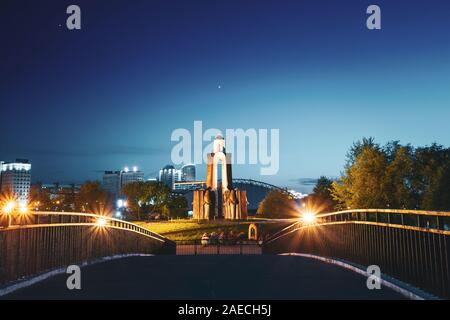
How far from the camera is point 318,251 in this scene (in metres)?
14.7

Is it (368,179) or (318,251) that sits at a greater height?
(368,179)

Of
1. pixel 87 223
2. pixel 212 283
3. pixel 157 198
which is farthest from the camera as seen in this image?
pixel 157 198

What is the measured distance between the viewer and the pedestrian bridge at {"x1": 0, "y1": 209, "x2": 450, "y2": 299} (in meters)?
7.18

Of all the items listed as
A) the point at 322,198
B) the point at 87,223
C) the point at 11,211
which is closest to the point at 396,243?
the point at 11,211

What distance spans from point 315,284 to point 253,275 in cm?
187

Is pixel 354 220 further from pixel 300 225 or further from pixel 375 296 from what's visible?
pixel 300 225

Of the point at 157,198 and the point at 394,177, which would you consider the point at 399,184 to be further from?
the point at 157,198

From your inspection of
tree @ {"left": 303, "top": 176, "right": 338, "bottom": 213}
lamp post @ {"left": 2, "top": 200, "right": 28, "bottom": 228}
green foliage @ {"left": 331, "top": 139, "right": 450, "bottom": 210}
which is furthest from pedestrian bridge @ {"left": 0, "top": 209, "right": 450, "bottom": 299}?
tree @ {"left": 303, "top": 176, "right": 338, "bottom": 213}

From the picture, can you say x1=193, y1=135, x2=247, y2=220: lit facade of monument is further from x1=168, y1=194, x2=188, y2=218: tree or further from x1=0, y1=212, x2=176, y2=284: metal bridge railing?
x1=0, y1=212, x2=176, y2=284: metal bridge railing

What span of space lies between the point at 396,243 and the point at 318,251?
6.45 metres

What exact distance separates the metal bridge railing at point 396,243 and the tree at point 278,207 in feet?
258

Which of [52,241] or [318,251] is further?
[318,251]

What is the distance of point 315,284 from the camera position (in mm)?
8477

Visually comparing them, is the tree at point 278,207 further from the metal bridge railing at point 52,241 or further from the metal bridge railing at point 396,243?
the metal bridge railing at point 396,243
